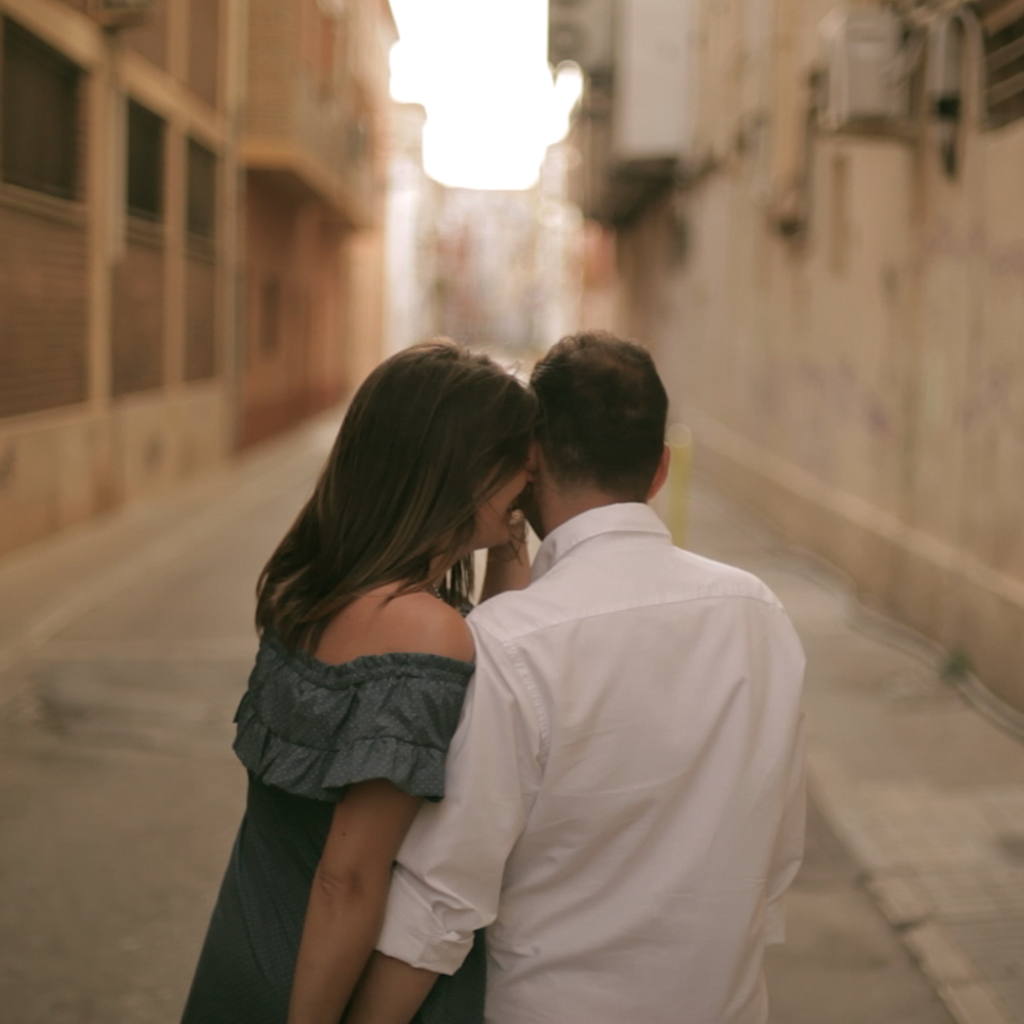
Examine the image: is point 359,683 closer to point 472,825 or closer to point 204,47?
point 472,825

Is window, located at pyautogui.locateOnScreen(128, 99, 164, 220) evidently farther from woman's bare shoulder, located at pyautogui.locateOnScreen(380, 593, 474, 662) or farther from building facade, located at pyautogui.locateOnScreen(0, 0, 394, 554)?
woman's bare shoulder, located at pyautogui.locateOnScreen(380, 593, 474, 662)

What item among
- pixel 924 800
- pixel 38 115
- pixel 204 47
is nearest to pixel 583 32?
pixel 204 47

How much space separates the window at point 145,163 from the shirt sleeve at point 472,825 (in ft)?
46.7

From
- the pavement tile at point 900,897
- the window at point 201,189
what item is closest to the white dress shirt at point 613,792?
the pavement tile at point 900,897

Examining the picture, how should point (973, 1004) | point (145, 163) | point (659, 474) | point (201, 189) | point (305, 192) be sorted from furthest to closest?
1. point (305, 192)
2. point (201, 189)
3. point (145, 163)
4. point (973, 1004)
5. point (659, 474)

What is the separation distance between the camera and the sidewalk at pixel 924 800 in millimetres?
4211

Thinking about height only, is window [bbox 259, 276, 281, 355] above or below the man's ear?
above

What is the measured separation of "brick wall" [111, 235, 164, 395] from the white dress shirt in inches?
520

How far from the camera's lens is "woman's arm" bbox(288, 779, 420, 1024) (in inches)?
70.4

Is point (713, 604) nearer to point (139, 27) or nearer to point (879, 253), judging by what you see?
point (879, 253)

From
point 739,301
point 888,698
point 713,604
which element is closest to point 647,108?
point 739,301

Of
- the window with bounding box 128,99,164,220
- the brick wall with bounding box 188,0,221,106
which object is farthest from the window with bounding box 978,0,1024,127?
the brick wall with bounding box 188,0,221,106

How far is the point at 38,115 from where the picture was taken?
40.1ft

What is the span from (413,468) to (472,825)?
0.45m
